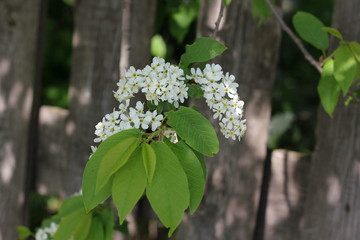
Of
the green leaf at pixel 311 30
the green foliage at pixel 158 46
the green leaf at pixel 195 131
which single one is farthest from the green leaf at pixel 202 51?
the green foliage at pixel 158 46

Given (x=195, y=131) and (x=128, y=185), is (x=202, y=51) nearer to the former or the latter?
(x=195, y=131)

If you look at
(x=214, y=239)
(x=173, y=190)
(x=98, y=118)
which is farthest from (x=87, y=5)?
(x=173, y=190)

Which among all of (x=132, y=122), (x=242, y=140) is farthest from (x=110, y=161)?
(x=242, y=140)

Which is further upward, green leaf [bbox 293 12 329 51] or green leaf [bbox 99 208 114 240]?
green leaf [bbox 293 12 329 51]

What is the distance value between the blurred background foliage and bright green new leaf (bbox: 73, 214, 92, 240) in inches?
46.6

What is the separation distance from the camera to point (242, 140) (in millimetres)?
2223

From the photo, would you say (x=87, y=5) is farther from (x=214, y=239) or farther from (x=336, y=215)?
(x=336, y=215)

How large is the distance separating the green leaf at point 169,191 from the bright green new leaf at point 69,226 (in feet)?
1.90

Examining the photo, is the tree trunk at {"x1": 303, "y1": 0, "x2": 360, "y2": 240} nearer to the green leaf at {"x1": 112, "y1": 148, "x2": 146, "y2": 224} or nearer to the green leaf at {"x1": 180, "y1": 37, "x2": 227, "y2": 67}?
the green leaf at {"x1": 180, "y1": 37, "x2": 227, "y2": 67}

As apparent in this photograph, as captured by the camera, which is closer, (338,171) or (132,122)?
(132,122)

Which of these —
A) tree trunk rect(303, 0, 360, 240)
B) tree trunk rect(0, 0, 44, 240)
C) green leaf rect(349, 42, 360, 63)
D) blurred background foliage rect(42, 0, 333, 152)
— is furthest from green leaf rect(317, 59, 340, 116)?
tree trunk rect(0, 0, 44, 240)

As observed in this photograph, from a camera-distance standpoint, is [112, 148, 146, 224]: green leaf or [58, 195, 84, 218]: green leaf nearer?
[112, 148, 146, 224]: green leaf

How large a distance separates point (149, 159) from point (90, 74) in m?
1.46

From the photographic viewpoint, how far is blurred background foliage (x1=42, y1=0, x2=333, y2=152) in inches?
110
